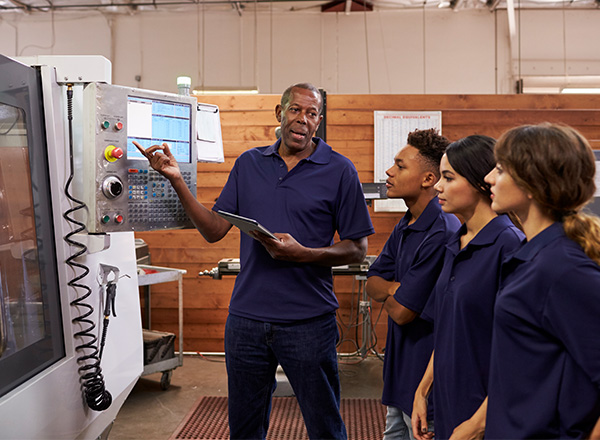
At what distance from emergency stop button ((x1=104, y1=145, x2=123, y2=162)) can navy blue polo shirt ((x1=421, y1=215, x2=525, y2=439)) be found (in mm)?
978

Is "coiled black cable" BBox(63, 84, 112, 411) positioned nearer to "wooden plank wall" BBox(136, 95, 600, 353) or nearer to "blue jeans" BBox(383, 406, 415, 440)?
"blue jeans" BBox(383, 406, 415, 440)

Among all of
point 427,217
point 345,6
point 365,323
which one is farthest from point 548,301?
point 345,6

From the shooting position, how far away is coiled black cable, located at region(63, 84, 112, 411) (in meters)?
1.55

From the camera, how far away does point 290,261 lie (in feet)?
5.62

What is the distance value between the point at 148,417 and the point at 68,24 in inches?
181

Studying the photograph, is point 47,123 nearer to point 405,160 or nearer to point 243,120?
point 405,160

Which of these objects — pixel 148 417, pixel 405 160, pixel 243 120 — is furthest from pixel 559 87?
→ pixel 148 417

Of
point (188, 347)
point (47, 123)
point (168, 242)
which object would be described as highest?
point (47, 123)

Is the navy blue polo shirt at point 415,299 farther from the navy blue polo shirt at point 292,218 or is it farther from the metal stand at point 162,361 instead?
the metal stand at point 162,361

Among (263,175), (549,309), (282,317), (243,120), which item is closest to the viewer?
(549,309)

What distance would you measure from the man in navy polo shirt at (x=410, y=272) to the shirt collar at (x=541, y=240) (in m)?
0.59

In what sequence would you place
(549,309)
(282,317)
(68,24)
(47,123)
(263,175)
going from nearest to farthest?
(549,309), (47,123), (282,317), (263,175), (68,24)

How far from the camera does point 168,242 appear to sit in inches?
174

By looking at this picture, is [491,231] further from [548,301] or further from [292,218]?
[292,218]
